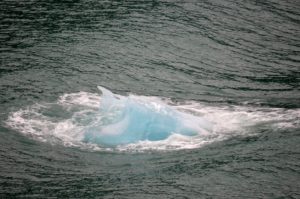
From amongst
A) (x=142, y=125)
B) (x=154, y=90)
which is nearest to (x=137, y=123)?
(x=142, y=125)

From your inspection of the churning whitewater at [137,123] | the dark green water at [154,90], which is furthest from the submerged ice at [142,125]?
the dark green water at [154,90]

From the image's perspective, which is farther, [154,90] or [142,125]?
[154,90]

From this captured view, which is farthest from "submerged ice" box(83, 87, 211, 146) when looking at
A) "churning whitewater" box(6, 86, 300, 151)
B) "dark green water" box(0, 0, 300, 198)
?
"dark green water" box(0, 0, 300, 198)

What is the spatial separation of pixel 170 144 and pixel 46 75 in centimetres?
960

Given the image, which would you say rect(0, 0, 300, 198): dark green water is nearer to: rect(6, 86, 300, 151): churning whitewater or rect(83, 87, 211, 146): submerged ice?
rect(6, 86, 300, 151): churning whitewater

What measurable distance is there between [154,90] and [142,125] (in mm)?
4912

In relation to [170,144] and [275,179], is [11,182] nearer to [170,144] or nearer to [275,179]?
[170,144]

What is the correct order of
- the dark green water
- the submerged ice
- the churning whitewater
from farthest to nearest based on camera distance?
the submerged ice, the churning whitewater, the dark green water

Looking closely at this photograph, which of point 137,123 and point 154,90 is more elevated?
point 154,90

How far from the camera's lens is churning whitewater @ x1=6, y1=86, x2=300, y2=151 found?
82.7ft

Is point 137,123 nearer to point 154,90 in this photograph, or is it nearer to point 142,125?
point 142,125

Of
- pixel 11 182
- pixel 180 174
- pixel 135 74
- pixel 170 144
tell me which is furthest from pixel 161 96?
pixel 11 182

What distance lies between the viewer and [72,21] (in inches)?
1471

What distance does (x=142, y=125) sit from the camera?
25.8 meters
